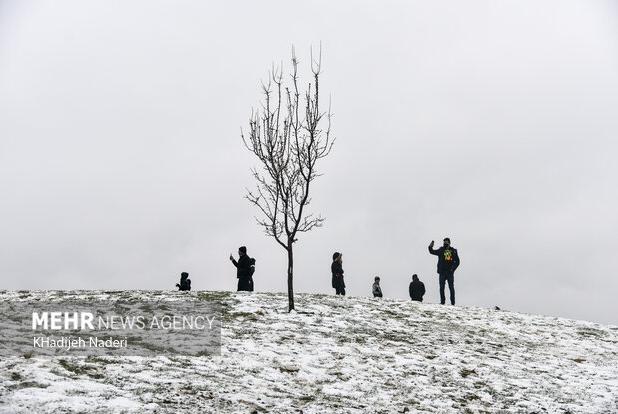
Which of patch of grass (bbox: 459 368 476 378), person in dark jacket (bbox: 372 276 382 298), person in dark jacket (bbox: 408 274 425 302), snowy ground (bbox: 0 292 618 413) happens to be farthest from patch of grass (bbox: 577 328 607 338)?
person in dark jacket (bbox: 372 276 382 298)

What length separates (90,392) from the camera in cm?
797

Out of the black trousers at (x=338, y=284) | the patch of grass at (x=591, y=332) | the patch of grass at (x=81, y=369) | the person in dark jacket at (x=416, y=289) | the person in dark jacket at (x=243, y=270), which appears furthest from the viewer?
the person in dark jacket at (x=416, y=289)

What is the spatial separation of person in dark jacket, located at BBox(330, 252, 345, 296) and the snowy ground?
479 centimetres

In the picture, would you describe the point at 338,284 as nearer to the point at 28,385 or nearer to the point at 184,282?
the point at 184,282

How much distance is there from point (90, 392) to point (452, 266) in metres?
14.2

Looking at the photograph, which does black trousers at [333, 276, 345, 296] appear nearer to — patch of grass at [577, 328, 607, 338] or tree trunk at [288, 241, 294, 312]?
tree trunk at [288, 241, 294, 312]

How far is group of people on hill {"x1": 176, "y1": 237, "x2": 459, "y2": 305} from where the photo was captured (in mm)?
18625

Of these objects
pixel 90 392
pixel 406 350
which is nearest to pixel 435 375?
pixel 406 350

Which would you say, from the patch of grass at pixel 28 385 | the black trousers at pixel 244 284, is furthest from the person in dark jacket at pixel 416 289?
the patch of grass at pixel 28 385

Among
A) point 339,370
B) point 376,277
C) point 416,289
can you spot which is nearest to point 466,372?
point 339,370

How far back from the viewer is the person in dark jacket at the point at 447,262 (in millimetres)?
19547

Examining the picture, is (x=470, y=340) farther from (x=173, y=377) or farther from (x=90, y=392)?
(x=90, y=392)

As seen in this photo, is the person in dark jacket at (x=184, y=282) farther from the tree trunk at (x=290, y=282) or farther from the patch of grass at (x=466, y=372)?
the patch of grass at (x=466, y=372)

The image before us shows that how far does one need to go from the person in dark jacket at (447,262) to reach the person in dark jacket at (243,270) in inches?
254
